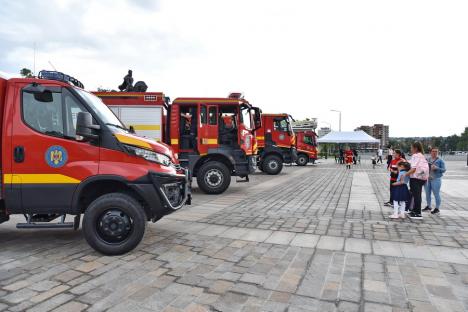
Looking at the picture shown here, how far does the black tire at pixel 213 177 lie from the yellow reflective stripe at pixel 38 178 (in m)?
6.25

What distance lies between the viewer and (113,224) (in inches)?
174

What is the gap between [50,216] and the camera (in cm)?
500

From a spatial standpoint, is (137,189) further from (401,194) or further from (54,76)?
(401,194)

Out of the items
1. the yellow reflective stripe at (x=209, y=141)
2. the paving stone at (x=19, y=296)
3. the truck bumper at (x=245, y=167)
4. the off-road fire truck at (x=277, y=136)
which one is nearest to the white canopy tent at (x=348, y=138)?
the off-road fire truck at (x=277, y=136)

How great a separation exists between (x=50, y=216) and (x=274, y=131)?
15710mm

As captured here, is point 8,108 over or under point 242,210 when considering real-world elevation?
over

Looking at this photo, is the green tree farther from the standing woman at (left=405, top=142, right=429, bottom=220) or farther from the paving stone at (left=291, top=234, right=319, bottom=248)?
the standing woman at (left=405, top=142, right=429, bottom=220)

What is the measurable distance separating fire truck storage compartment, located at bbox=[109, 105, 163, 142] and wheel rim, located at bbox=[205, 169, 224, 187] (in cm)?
182

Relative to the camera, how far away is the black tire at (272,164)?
1877 cm

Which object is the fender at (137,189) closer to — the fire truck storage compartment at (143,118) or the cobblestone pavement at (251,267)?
the cobblestone pavement at (251,267)

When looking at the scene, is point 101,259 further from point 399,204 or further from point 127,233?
point 399,204

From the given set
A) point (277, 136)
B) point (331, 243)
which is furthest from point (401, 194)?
point (277, 136)

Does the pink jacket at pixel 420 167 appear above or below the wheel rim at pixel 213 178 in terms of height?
above

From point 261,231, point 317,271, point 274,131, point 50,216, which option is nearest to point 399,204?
point 261,231
